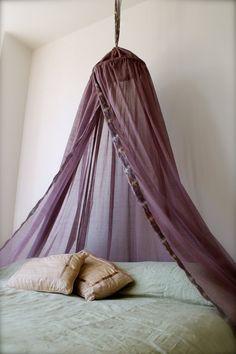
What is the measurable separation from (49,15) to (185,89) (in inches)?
64.3

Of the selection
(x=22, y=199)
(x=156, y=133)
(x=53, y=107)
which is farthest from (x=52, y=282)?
(x=53, y=107)

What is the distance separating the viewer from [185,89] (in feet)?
8.10

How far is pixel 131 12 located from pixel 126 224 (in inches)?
78.6

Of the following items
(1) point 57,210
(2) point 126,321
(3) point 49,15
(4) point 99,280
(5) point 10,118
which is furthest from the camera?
(5) point 10,118

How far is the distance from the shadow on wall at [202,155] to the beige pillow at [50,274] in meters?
0.95

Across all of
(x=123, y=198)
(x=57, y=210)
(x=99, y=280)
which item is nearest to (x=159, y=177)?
(x=123, y=198)

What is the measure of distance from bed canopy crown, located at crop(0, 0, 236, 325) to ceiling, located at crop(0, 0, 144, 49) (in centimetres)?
83

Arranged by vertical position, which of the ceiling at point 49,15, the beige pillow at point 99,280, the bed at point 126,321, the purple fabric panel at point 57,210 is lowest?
the bed at point 126,321

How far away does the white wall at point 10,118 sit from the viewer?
3332 mm

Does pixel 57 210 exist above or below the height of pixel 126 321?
above

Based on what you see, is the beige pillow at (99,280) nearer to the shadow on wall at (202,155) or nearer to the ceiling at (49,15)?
the shadow on wall at (202,155)

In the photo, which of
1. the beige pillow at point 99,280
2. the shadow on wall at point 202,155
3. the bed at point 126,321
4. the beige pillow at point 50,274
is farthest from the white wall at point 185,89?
the beige pillow at point 50,274

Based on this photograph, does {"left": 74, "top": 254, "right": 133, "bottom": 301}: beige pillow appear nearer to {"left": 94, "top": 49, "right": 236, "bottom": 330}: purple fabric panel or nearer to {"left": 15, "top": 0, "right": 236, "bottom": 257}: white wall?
{"left": 94, "top": 49, "right": 236, "bottom": 330}: purple fabric panel

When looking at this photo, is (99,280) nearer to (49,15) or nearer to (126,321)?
(126,321)
